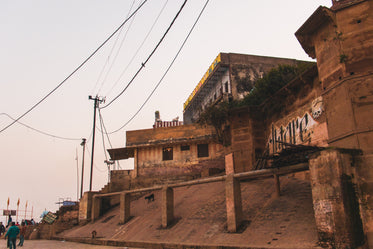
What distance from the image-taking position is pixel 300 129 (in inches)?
762

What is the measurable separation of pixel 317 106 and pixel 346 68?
526 cm

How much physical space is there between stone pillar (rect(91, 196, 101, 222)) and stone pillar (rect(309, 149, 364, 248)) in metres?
21.7

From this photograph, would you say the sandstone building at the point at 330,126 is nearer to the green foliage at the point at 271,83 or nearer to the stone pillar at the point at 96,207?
the green foliage at the point at 271,83

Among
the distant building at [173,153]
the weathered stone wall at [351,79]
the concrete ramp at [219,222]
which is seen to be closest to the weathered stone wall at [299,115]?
the concrete ramp at [219,222]

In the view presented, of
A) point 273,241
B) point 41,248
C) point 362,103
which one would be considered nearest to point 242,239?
point 273,241

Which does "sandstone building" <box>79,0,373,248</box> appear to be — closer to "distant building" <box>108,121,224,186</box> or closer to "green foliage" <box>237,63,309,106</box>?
"green foliage" <box>237,63,309,106</box>

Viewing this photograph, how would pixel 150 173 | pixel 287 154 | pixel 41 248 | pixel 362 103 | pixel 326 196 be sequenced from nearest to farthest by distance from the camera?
1. pixel 326 196
2. pixel 362 103
3. pixel 287 154
4. pixel 41 248
5. pixel 150 173

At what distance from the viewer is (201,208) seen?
19.9m

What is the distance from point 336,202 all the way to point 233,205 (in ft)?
17.9

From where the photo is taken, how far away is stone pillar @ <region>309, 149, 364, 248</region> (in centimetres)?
1062

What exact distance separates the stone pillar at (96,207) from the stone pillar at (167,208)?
11189 millimetres

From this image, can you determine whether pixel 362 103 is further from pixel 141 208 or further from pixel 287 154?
pixel 141 208

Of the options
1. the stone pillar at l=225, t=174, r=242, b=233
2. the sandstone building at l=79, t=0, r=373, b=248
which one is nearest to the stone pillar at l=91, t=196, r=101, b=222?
the sandstone building at l=79, t=0, r=373, b=248

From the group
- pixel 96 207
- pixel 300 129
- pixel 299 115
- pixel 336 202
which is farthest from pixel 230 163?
pixel 336 202
